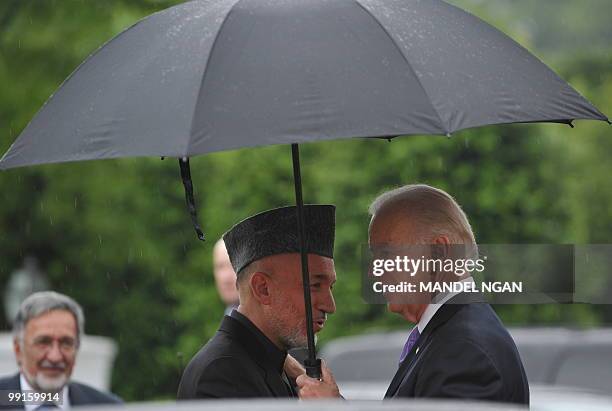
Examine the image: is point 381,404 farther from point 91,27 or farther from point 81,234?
point 81,234

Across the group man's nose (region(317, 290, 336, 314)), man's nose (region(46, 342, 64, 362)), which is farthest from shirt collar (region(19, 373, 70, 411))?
man's nose (region(317, 290, 336, 314))

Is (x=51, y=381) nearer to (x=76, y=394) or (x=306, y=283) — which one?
(x=76, y=394)

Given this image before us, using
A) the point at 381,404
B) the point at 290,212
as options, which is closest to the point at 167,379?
the point at 290,212

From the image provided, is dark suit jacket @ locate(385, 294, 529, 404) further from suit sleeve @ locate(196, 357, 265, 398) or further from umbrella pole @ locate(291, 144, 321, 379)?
suit sleeve @ locate(196, 357, 265, 398)

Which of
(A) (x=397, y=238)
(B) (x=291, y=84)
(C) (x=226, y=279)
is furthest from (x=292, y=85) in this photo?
(C) (x=226, y=279)

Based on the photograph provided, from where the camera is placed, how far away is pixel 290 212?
4.32 meters

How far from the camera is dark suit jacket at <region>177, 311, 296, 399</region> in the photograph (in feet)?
13.0

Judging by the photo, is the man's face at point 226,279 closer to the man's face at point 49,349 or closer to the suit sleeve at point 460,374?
the man's face at point 49,349

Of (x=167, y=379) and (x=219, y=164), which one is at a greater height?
(x=219, y=164)

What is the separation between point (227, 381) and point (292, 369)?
0.46m

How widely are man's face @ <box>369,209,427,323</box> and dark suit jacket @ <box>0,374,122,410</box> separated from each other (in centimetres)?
236

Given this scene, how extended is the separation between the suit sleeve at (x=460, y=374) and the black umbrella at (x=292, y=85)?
1.34 ft

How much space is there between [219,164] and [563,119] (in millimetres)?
9699

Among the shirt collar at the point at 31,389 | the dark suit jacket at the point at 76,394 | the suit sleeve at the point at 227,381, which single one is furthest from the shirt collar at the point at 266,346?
the dark suit jacket at the point at 76,394
